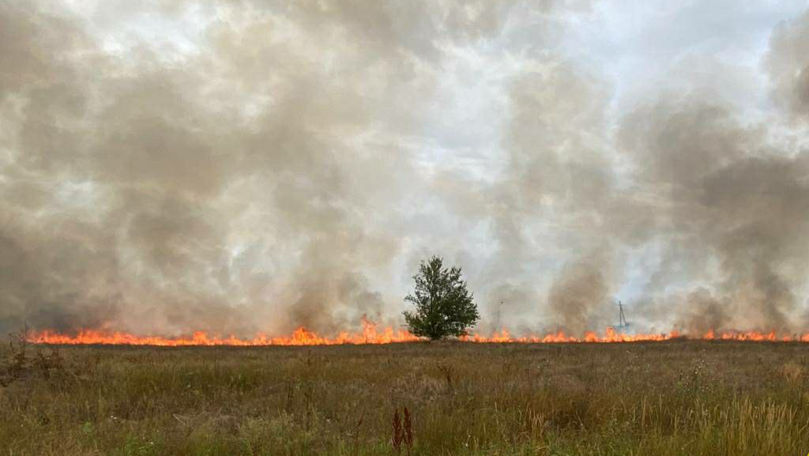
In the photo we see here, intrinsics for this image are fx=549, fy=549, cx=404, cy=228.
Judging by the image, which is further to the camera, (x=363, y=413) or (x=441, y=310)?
(x=441, y=310)

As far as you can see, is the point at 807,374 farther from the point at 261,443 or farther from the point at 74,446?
the point at 74,446

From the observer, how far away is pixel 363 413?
27.0 feet

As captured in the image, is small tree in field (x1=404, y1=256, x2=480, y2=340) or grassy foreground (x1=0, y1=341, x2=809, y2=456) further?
small tree in field (x1=404, y1=256, x2=480, y2=340)

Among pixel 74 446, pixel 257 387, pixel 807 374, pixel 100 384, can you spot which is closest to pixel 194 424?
pixel 74 446

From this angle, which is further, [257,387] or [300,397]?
[257,387]

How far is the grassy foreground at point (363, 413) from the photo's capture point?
5.84 m

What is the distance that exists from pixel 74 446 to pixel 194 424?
189cm

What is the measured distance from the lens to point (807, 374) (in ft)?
47.1

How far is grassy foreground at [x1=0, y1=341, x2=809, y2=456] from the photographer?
584 centimetres

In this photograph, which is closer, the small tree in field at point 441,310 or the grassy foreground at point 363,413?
the grassy foreground at point 363,413

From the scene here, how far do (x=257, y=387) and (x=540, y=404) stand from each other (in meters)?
6.14

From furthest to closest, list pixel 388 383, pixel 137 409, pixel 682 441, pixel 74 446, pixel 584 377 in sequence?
pixel 584 377 → pixel 388 383 → pixel 137 409 → pixel 74 446 → pixel 682 441

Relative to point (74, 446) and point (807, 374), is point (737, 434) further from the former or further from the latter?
point (807, 374)

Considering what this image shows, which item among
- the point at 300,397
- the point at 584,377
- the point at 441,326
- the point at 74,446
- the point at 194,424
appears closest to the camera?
the point at 74,446
